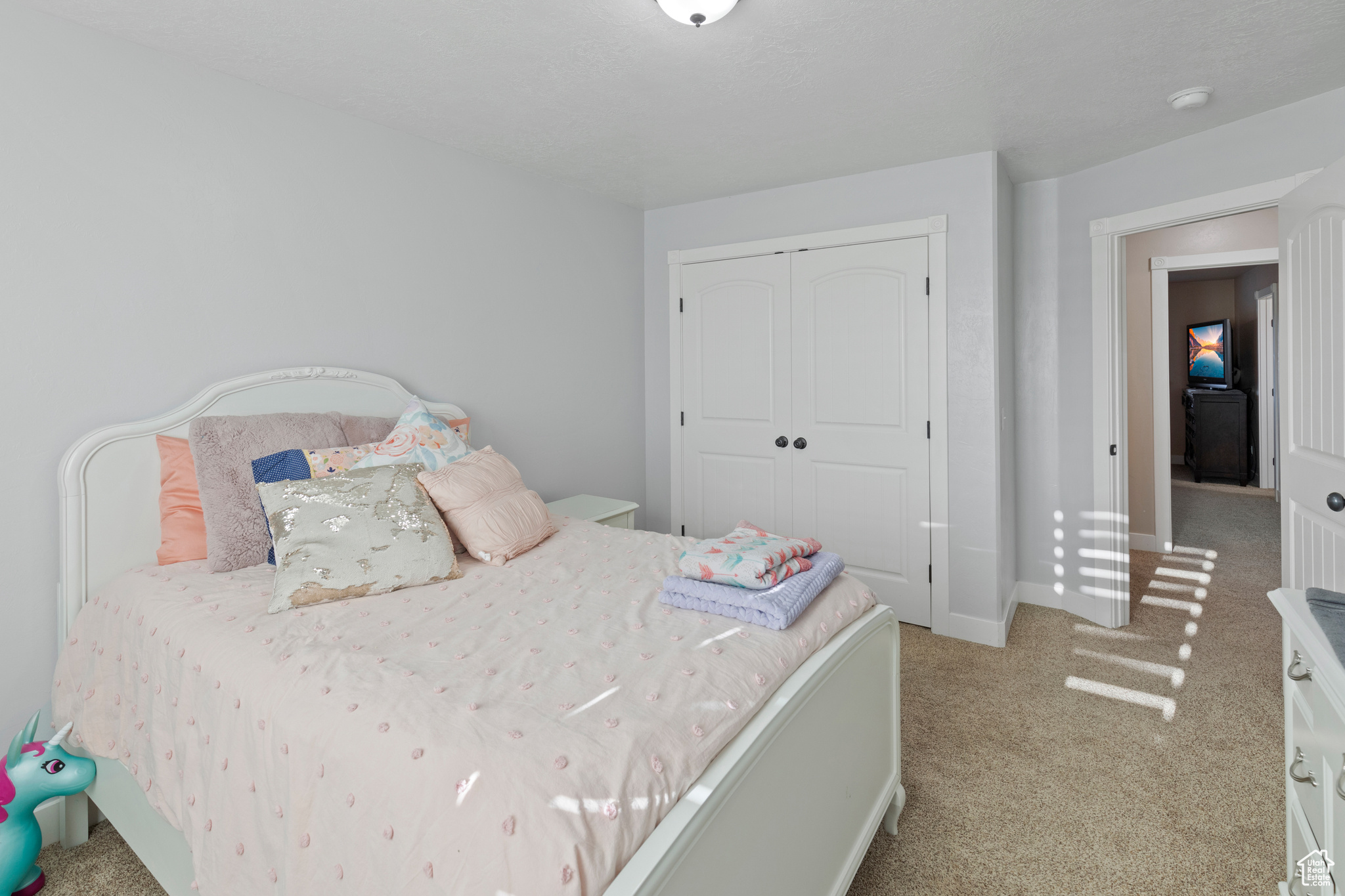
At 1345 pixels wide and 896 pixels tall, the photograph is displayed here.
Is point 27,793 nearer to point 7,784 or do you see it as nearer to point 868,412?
point 7,784

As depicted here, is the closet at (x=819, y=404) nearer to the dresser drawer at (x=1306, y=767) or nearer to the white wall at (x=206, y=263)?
the white wall at (x=206, y=263)

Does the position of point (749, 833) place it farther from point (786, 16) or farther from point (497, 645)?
point (786, 16)

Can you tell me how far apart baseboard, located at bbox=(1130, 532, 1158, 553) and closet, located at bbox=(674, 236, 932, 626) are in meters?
2.60

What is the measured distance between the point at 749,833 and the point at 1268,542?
5598 millimetres

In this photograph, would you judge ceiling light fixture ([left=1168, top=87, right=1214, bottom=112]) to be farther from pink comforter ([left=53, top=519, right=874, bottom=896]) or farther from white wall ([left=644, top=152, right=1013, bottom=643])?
pink comforter ([left=53, top=519, right=874, bottom=896])

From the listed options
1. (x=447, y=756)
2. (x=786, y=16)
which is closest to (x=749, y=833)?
(x=447, y=756)

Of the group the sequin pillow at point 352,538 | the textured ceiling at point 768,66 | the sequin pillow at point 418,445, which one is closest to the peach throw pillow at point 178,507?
the sequin pillow at point 352,538

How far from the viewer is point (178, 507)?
6.64 feet

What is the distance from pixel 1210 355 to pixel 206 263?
9.39m

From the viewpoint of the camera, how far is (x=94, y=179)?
1.97m

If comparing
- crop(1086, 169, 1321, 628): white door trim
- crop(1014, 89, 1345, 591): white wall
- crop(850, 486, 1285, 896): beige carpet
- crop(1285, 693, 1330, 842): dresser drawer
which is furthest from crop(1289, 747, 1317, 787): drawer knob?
crop(1014, 89, 1345, 591): white wall

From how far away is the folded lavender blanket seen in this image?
1.55m

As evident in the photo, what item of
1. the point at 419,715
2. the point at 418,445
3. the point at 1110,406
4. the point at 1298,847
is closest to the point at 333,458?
the point at 418,445

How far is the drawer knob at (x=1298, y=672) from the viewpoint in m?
1.21
